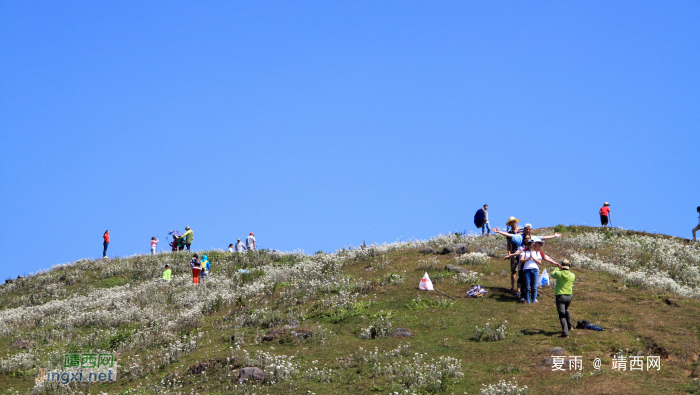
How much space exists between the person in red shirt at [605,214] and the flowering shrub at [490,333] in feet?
75.9

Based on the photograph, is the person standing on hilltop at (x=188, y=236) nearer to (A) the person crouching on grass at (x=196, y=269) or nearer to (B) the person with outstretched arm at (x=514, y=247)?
(A) the person crouching on grass at (x=196, y=269)

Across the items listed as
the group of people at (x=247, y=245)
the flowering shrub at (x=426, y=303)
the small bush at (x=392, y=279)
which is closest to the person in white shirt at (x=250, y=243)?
the group of people at (x=247, y=245)

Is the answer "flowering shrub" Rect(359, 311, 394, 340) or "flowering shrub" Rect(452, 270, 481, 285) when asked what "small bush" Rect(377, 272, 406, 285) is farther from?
"flowering shrub" Rect(359, 311, 394, 340)

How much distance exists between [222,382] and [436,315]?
6.87 m

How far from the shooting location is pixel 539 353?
49.3 ft

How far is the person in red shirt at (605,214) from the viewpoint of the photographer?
123 feet

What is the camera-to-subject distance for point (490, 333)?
16.5m

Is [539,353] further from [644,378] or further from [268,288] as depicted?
[268,288]

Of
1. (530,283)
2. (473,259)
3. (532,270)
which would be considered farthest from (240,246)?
(532,270)

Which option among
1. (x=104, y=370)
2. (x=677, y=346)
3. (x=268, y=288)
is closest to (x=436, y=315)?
(x=677, y=346)

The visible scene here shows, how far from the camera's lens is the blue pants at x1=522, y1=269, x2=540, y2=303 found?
18672 mm

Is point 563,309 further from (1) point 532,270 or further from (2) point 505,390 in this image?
(2) point 505,390

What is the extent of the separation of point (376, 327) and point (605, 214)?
24.8 metres

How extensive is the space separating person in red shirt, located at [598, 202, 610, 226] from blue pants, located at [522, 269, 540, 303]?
20490 millimetres
